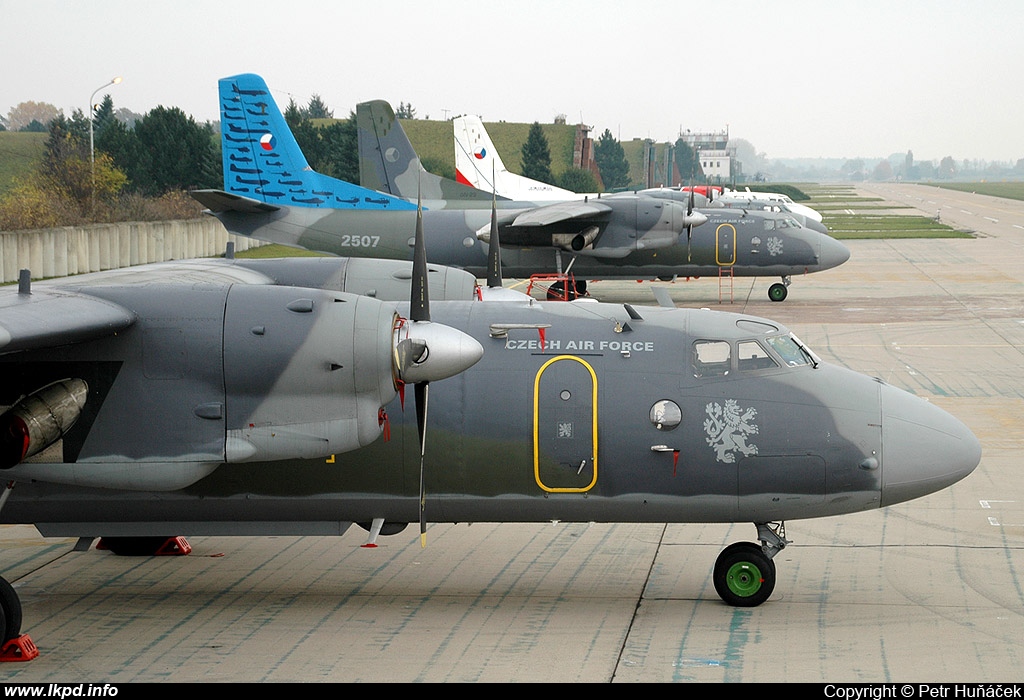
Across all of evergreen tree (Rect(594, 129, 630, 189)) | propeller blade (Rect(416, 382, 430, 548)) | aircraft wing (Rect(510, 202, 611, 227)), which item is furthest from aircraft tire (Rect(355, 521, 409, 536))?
evergreen tree (Rect(594, 129, 630, 189))

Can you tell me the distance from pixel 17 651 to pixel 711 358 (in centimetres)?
755

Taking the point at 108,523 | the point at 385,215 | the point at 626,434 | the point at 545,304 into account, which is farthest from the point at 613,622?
the point at 385,215

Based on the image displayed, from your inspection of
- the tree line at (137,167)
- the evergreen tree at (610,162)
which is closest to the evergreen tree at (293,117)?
the tree line at (137,167)

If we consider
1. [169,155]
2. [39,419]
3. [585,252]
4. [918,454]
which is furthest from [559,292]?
[169,155]

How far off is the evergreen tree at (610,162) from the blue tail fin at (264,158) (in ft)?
470

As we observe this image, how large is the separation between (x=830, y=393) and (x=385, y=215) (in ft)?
80.0

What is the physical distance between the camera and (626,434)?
11883 millimetres

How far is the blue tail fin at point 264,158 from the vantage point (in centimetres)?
3222

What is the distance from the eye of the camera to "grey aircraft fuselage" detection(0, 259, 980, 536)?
11.0 m

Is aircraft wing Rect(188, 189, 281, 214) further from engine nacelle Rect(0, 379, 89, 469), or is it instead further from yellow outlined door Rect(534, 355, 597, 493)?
yellow outlined door Rect(534, 355, 597, 493)

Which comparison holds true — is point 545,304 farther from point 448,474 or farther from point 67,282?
point 67,282

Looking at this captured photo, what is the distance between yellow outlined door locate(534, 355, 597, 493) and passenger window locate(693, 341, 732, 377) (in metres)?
1.19

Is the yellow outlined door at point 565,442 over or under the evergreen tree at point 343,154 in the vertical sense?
under

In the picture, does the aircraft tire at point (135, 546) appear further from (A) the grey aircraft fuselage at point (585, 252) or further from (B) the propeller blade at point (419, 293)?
(A) the grey aircraft fuselage at point (585, 252)
